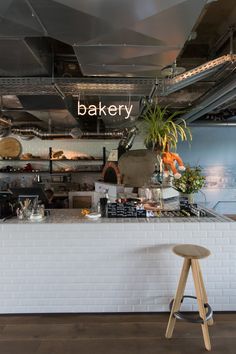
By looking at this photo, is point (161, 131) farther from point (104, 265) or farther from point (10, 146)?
point (10, 146)

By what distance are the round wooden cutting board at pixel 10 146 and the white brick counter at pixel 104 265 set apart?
5066 mm

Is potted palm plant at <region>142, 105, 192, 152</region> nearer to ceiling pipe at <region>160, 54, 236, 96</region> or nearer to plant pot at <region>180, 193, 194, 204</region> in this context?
ceiling pipe at <region>160, 54, 236, 96</region>

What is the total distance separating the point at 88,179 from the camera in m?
7.36

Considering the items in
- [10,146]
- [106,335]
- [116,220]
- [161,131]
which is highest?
[10,146]

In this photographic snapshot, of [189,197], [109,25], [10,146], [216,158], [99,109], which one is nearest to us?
[109,25]

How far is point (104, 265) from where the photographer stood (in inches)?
101

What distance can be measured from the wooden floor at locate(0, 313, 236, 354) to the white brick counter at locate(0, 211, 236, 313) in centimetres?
10

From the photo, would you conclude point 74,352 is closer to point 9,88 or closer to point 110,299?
point 110,299

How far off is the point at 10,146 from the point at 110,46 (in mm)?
5689

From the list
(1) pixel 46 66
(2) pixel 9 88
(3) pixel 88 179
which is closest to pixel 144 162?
(1) pixel 46 66

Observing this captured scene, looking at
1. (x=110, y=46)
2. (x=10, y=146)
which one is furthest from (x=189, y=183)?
(x=10, y=146)

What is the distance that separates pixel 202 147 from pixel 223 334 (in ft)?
17.7

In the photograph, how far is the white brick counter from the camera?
2.54 meters

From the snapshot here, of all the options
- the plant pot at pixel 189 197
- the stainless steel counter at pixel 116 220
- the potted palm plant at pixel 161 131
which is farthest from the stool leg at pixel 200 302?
the potted palm plant at pixel 161 131
